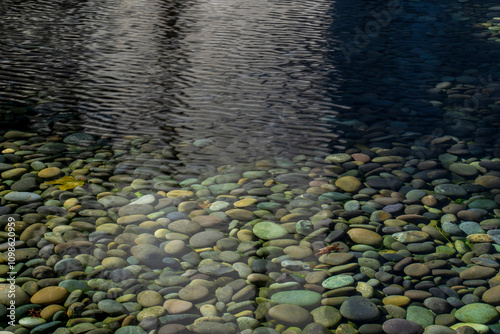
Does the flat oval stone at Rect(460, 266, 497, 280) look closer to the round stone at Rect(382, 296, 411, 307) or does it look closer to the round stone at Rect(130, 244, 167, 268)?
the round stone at Rect(382, 296, 411, 307)

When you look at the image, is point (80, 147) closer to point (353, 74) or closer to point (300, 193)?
point (300, 193)

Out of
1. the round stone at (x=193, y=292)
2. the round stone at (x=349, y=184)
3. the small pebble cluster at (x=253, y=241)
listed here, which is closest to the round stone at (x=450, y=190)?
the small pebble cluster at (x=253, y=241)

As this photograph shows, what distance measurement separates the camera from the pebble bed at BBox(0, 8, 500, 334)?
75.5 inches

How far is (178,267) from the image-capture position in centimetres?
220

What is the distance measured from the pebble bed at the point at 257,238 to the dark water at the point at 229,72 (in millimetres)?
296

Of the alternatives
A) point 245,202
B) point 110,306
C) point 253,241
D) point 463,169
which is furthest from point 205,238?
point 463,169

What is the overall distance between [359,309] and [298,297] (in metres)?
0.25

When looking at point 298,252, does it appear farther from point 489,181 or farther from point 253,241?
point 489,181

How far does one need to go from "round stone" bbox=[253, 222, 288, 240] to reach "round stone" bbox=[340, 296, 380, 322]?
1.84 ft

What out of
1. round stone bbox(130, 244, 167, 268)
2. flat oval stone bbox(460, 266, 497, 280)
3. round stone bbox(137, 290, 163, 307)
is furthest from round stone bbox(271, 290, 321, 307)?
flat oval stone bbox(460, 266, 497, 280)

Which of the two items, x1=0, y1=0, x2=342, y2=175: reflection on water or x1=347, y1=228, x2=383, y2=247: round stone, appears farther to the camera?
x1=0, y1=0, x2=342, y2=175: reflection on water

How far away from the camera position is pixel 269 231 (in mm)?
2465

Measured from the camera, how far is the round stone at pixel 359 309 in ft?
6.23

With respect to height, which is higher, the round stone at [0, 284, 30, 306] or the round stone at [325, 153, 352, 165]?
the round stone at [325, 153, 352, 165]
